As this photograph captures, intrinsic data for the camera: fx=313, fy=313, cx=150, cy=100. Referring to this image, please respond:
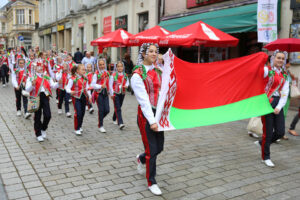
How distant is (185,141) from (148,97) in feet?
9.97

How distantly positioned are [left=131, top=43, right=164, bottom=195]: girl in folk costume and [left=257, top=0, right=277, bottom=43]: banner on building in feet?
17.0

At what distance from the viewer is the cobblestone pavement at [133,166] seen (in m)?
4.33

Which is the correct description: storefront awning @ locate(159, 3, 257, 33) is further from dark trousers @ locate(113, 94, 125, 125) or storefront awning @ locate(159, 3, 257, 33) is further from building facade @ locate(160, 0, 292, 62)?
dark trousers @ locate(113, 94, 125, 125)

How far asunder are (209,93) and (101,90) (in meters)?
3.70

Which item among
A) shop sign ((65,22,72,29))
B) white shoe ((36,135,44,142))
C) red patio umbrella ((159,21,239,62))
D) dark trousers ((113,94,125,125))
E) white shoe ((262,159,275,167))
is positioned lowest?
white shoe ((262,159,275,167))

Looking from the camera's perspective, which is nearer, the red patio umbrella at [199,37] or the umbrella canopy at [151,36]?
the red patio umbrella at [199,37]

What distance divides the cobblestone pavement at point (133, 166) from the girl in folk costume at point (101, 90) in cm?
43

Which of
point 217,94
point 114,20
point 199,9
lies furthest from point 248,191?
point 114,20

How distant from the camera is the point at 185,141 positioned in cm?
701

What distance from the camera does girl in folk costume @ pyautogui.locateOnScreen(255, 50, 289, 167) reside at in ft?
17.8

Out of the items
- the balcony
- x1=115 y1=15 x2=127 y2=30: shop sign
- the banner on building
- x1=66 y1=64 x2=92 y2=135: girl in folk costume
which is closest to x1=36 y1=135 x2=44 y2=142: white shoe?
x1=66 y1=64 x2=92 y2=135: girl in folk costume

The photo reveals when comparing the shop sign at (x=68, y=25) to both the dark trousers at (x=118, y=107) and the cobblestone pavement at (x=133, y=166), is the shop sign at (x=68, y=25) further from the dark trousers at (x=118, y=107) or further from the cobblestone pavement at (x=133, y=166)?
the dark trousers at (x=118, y=107)

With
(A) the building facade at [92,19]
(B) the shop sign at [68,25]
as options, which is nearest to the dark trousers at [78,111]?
(A) the building facade at [92,19]

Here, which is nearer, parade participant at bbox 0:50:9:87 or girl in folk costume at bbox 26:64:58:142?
girl in folk costume at bbox 26:64:58:142
